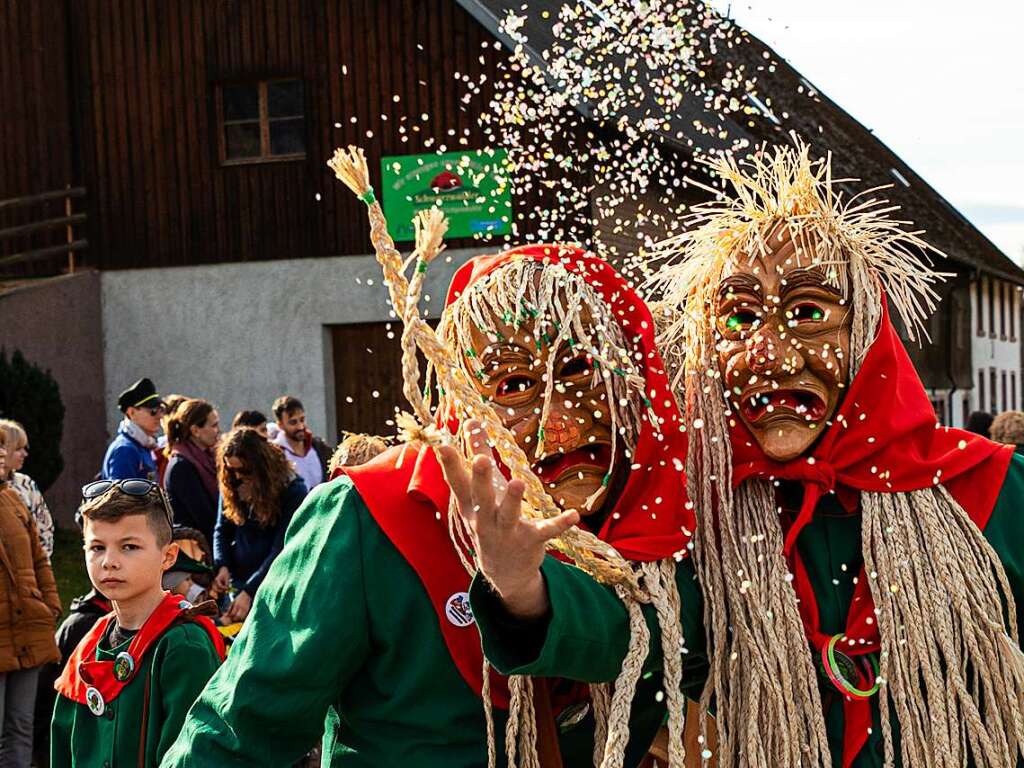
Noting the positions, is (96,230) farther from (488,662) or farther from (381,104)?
(488,662)

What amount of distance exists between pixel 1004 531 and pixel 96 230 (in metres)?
13.3

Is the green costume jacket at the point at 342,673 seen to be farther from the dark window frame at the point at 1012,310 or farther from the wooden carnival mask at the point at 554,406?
the dark window frame at the point at 1012,310

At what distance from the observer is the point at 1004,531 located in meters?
2.87

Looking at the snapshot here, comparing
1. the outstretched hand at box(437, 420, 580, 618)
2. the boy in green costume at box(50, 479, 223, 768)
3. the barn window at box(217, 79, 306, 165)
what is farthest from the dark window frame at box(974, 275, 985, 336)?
the outstretched hand at box(437, 420, 580, 618)

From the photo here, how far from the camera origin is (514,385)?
2.64 metres

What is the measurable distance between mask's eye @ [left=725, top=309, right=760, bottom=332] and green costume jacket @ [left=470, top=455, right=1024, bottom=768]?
1.26 feet

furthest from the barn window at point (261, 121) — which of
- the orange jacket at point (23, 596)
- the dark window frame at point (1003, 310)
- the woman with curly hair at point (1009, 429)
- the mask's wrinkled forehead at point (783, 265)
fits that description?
the dark window frame at point (1003, 310)

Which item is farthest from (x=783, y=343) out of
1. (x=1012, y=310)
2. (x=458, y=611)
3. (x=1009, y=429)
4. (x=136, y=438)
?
(x=1012, y=310)

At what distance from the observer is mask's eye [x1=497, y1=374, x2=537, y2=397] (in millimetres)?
2625

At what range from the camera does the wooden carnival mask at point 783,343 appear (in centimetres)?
281

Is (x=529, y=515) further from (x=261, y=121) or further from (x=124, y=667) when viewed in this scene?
(x=261, y=121)

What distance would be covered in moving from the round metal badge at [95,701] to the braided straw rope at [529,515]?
59.0 inches

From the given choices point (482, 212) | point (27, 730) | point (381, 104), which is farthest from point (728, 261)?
point (381, 104)

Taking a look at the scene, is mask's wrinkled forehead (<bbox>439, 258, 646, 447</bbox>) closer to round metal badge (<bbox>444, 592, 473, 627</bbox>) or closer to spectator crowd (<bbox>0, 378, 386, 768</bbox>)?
round metal badge (<bbox>444, 592, 473, 627</bbox>)
